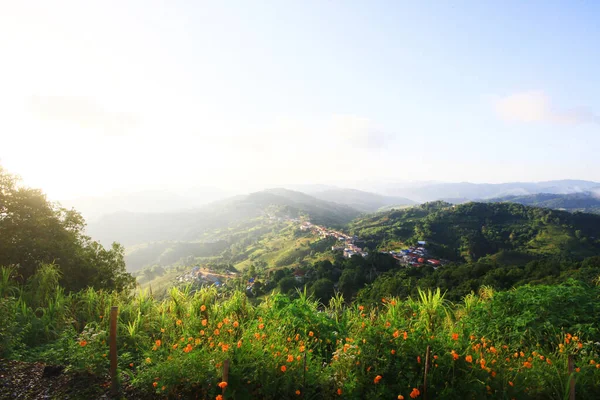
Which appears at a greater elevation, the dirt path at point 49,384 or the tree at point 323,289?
the dirt path at point 49,384

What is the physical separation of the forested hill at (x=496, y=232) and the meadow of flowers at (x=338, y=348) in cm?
8267

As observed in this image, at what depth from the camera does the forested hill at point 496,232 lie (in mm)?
81625

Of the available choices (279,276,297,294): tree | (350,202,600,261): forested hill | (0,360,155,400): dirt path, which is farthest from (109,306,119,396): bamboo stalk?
(350,202,600,261): forested hill

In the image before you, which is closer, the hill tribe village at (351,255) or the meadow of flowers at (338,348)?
the meadow of flowers at (338,348)

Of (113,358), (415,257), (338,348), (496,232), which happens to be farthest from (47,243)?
(496,232)

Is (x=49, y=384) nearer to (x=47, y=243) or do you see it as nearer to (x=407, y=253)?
(x=47, y=243)

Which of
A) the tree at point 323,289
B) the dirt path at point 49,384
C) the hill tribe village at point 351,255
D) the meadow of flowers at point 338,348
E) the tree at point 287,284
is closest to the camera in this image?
the meadow of flowers at point 338,348

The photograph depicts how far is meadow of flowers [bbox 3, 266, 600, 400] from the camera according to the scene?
9.63 ft

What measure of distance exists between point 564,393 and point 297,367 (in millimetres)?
2607

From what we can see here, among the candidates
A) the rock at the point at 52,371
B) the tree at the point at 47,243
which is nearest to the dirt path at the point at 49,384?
the rock at the point at 52,371

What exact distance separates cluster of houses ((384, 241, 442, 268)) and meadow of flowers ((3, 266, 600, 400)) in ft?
198

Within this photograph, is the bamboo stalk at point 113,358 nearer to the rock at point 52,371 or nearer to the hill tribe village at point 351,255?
the rock at point 52,371

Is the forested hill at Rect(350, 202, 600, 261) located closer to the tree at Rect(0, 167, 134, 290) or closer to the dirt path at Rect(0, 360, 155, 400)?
the tree at Rect(0, 167, 134, 290)

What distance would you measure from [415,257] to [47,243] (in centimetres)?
7024
